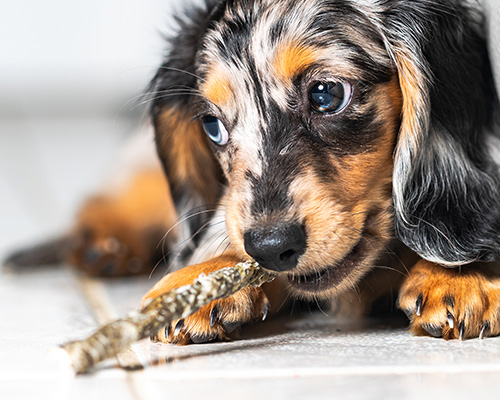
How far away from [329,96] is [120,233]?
1215mm

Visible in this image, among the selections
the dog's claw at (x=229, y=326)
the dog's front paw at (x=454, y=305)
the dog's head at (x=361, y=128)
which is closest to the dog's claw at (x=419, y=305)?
the dog's front paw at (x=454, y=305)

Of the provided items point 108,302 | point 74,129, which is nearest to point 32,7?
point 74,129

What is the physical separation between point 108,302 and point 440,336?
0.99 meters

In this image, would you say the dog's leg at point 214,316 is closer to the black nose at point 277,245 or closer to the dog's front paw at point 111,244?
the black nose at point 277,245

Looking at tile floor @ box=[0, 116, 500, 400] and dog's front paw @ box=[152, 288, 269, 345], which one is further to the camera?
dog's front paw @ box=[152, 288, 269, 345]

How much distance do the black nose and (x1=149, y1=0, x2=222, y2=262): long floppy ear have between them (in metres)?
0.48

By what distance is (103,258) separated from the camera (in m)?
2.58

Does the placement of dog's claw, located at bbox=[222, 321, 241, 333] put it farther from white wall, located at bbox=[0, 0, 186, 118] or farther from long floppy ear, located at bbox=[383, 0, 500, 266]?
white wall, located at bbox=[0, 0, 186, 118]

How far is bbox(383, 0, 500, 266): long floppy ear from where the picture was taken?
5.49 feet

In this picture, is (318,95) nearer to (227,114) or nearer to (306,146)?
(306,146)

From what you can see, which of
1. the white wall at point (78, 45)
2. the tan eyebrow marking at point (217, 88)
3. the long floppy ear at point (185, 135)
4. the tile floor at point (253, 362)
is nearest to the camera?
the tile floor at point (253, 362)

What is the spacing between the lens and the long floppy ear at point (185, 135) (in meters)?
2.06

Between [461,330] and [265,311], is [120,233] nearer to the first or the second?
[265,311]

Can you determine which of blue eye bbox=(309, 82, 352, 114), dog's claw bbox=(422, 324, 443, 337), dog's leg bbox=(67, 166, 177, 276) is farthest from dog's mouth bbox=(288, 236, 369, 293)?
dog's leg bbox=(67, 166, 177, 276)
